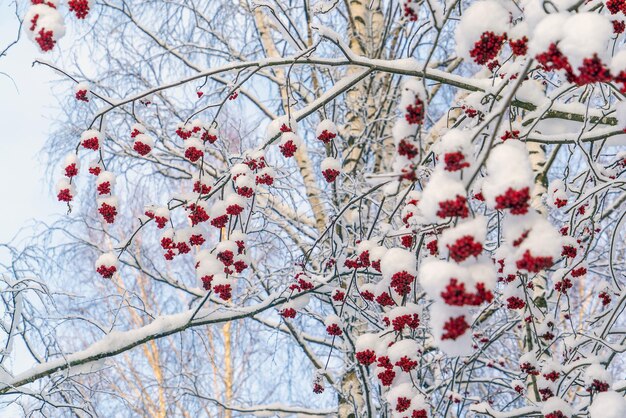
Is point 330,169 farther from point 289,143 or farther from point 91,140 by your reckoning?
point 91,140

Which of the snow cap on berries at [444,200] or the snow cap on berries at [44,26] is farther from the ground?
the snow cap on berries at [44,26]

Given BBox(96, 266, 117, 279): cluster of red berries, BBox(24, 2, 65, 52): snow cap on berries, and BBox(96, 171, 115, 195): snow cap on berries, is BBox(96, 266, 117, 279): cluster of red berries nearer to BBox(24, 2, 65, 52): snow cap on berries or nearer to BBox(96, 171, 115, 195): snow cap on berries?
BBox(96, 171, 115, 195): snow cap on berries

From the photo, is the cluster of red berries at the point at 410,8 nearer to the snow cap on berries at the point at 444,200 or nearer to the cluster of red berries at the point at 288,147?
the snow cap on berries at the point at 444,200

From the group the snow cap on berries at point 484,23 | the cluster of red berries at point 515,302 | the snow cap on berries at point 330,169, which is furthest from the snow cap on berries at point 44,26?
the cluster of red berries at point 515,302

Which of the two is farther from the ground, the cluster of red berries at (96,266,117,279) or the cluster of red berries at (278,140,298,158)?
the cluster of red berries at (278,140,298,158)

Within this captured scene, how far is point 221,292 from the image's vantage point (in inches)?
98.0

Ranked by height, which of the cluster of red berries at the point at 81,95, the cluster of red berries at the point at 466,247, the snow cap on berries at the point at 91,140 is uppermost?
the cluster of red berries at the point at 81,95

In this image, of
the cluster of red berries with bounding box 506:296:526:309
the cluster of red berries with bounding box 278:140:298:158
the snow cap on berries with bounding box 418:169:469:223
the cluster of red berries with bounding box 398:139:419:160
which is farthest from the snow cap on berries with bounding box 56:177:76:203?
the cluster of red berries with bounding box 506:296:526:309

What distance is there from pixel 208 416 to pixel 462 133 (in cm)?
770

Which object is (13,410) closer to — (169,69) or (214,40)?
(169,69)

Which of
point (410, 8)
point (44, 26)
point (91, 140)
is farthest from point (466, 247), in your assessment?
point (91, 140)

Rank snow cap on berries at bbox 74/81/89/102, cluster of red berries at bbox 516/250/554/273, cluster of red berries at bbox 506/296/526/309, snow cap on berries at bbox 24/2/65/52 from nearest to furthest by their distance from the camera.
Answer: cluster of red berries at bbox 516/250/554/273 → snow cap on berries at bbox 24/2/65/52 → cluster of red berries at bbox 506/296/526/309 → snow cap on berries at bbox 74/81/89/102

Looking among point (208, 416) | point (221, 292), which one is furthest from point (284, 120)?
point (208, 416)

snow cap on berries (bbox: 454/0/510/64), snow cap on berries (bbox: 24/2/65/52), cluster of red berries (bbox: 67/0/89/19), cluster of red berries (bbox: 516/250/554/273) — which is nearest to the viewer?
cluster of red berries (bbox: 516/250/554/273)
